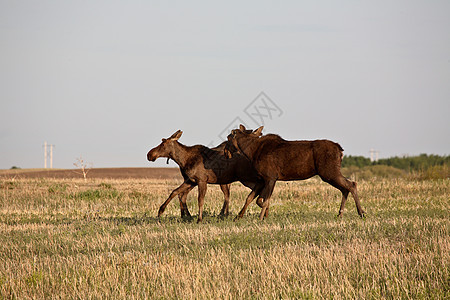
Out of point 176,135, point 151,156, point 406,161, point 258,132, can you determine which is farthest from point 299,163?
point 406,161

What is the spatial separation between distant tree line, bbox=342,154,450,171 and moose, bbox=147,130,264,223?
1808 inches

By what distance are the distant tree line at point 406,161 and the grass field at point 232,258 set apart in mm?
45501

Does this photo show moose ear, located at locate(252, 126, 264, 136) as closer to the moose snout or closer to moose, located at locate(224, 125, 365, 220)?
moose, located at locate(224, 125, 365, 220)

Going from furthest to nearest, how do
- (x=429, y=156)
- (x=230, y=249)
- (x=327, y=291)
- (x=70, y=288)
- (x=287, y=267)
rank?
1. (x=429, y=156)
2. (x=230, y=249)
3. (x=287, y=267)
4. (x=70, y=288)
5. (x=327, y=291)

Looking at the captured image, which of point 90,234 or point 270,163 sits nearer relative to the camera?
point 90,234

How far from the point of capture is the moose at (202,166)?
14.0 meters

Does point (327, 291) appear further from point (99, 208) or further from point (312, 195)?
point (312, 195)

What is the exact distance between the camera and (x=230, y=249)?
9.23 meters

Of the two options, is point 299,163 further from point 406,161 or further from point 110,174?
point 406,161

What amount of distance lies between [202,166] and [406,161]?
51.7 m

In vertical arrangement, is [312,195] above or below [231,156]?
below

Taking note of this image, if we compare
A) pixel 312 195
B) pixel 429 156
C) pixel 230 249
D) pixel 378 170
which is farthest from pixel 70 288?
pixel 429 156

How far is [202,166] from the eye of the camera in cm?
1403

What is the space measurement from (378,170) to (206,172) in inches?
1696
